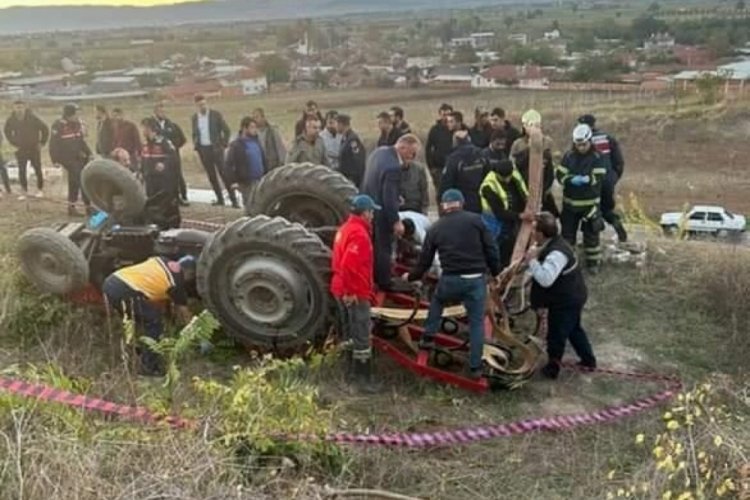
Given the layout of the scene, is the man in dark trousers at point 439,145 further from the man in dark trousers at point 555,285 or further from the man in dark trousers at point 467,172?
the man in dark trousers at point 555,285

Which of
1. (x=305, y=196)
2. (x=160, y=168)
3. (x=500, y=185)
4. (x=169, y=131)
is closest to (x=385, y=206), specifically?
(x=305, y=196)

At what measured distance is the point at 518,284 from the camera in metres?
7.05

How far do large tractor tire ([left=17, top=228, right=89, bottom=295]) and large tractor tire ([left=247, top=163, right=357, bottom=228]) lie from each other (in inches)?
57.6

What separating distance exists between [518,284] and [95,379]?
3362 mm

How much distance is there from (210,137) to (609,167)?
5.11m

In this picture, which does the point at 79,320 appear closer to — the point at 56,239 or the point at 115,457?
the point at 56,239

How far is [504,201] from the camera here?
7.56 m

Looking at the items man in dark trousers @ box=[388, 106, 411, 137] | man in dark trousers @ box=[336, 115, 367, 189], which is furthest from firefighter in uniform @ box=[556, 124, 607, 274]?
man in dark trousers @ box=[336, 115, 367, 189]

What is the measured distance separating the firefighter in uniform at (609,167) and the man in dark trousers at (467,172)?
1.11 metres

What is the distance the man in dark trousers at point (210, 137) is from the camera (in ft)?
35.9

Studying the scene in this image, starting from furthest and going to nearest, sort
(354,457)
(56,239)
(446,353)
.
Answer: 1. (56,239)
2. (446,353)
3. (354,457)

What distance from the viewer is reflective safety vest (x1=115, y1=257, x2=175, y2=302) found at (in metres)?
6.07

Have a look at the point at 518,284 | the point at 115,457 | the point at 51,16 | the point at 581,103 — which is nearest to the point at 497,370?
the point at 518,284

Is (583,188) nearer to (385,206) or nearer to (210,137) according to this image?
(385,206)
